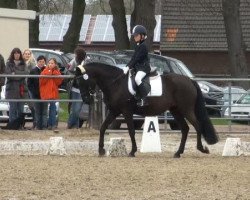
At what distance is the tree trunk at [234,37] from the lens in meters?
44.9

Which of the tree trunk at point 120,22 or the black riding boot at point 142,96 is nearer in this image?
the black riding boot at point 142,96

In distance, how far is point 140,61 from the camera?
20.1 m

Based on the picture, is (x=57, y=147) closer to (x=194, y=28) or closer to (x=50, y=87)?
(x=50, y=87)

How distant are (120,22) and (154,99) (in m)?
23.1

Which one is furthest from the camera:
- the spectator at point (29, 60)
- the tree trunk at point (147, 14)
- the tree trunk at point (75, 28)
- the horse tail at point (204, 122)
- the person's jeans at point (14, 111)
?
the tree trunk at point (75, 28)

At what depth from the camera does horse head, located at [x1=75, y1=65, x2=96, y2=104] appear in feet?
66.4

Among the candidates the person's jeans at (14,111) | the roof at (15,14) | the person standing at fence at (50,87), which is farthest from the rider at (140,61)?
the roof at (15,14)

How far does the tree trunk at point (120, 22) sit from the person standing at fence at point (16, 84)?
1756 cm

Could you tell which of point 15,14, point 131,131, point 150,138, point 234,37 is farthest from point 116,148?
point 234,37

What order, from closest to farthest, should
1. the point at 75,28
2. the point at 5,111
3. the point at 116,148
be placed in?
the point at 116,148, the point at 5,111, the point at 75,28

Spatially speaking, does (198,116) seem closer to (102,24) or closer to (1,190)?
(1,190)

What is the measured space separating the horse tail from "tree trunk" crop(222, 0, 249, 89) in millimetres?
24353

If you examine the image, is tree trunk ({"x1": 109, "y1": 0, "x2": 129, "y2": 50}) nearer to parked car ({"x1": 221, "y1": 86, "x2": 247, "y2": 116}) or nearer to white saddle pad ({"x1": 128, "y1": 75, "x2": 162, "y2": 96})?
parked car ({"x1": 221, "y1": 86, "x2": 247, "y2": 116})

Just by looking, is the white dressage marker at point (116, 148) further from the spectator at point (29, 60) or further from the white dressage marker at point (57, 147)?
the spectator at point (29, 60)
